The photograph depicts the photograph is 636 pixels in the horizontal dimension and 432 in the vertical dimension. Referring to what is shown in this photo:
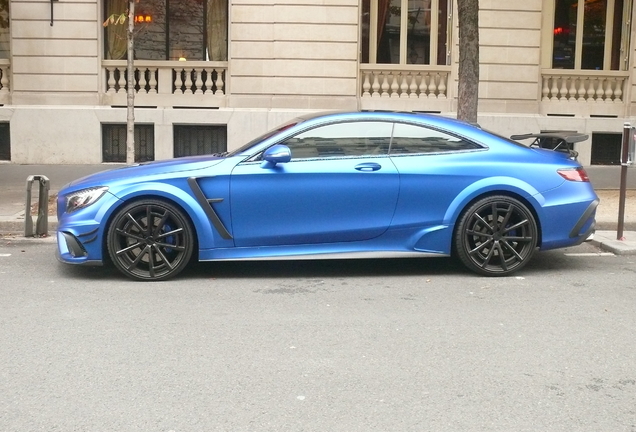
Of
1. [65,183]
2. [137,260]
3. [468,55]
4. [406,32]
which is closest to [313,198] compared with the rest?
[137,260]

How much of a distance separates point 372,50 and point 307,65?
A: 149 centimetres

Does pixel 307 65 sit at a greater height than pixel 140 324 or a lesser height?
greater

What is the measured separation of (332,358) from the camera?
5.29 metres

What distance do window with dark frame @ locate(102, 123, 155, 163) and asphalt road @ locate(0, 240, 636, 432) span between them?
9.33 meters

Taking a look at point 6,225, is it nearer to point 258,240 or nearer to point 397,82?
point 258,240

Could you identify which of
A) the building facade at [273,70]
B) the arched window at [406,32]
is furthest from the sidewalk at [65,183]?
the arched window at [406,32]

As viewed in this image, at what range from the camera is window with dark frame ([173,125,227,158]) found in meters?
17.3

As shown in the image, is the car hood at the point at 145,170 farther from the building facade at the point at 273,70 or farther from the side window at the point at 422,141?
the building facade at the point at 273,70

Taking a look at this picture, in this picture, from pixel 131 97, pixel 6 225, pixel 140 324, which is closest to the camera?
pixel 140 324

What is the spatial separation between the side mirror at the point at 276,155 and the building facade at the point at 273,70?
32.2 ft

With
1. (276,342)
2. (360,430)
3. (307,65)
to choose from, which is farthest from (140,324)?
(307,65)

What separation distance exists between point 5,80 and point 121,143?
2.71m

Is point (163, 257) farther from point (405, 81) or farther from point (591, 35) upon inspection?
point (591, 35)

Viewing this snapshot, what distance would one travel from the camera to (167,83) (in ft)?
56.9
